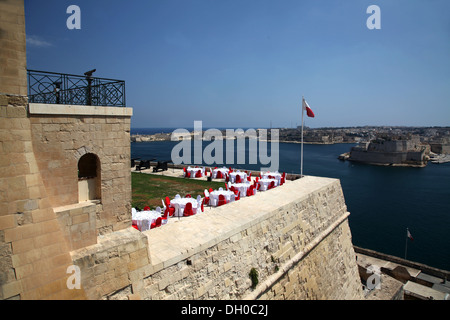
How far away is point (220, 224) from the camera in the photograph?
6562 millimetres

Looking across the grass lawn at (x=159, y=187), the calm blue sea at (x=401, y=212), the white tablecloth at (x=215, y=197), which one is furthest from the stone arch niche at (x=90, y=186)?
the calm blue sea at (x=401, y=212)

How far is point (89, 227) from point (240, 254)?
11.4 ft

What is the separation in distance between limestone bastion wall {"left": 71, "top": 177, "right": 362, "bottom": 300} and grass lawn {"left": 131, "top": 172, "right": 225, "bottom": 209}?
2380mm

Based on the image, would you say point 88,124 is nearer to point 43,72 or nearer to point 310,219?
point 43,72

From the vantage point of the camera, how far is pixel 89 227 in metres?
4.12

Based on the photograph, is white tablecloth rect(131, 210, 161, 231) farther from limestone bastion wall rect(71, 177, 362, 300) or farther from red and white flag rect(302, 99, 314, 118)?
red and white flag rect(302, 99, 314, 118)

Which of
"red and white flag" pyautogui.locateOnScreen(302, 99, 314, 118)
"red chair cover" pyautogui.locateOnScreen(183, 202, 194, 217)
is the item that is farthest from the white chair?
"red and white flag" pyautogui.locateOnScreen(302, 99, 314, 118)

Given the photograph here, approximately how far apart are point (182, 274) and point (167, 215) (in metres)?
3.36

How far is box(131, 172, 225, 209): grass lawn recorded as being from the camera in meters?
10.5

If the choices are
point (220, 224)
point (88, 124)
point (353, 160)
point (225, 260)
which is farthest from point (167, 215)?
point (353, 160)

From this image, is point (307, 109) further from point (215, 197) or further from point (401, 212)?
point (401, 212)

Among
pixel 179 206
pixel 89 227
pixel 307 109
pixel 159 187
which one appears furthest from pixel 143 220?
pixel 307 109

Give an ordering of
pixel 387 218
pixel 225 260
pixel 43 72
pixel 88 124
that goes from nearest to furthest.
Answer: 1. pixel 43 72
2. pixel 88 124
3. pixel 225 260
4. pixel 387 218

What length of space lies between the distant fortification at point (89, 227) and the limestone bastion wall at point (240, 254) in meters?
0.02
